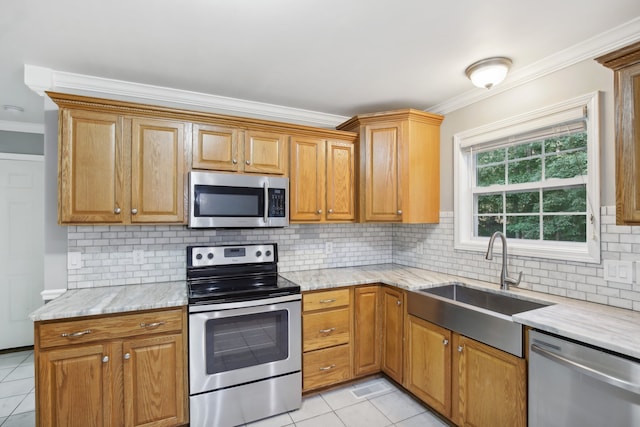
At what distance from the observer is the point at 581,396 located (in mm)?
1416

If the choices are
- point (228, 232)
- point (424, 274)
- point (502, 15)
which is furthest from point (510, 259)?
point (228, 232)

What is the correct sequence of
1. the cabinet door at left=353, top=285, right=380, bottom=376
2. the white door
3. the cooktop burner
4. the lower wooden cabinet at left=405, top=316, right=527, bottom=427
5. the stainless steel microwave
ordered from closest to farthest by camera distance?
the lower wooden cabinet at left=405, top=316, right=527, bottom=427 < the cooktop burner < the stainless steel microwave < the cabinet door at left=353, top=285, right=380, bottom=376 < the white door

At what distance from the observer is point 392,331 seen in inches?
103

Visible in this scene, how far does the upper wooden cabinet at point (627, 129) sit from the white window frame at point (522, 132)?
0.42 metres

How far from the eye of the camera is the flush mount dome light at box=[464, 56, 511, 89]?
208 cm

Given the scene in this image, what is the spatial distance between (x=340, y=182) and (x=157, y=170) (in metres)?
1.50

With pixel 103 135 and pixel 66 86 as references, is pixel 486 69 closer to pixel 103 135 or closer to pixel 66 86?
pixel 103 135

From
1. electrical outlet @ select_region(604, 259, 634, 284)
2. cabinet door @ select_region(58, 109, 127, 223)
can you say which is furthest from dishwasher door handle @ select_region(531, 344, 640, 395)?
cabinet door @ select_region(58, 109, 127, 223)

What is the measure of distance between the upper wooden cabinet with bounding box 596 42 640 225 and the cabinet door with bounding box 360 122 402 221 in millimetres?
1460

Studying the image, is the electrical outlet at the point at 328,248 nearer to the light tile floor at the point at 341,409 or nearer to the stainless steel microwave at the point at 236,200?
the stainless steel microwave at the point at 236,200

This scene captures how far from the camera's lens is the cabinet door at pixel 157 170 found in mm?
2201

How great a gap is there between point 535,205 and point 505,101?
0.82m

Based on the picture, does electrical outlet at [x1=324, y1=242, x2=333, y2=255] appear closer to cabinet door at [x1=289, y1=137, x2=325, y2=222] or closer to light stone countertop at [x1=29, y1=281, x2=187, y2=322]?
cabinet door at [x1=289, y1=137, x2=325, y2=222]

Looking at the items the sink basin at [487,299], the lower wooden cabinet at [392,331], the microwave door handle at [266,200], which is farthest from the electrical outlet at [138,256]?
the sink basin at [487,299]
